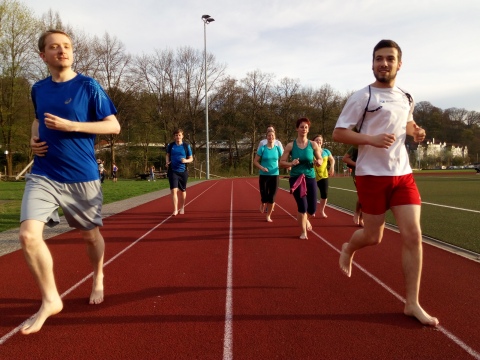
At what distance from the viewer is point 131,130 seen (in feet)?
145

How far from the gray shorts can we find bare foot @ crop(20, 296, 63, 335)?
61 cm

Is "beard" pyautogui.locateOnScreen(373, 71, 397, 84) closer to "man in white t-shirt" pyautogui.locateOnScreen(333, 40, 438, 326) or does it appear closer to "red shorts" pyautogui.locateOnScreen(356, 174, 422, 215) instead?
"man in white t-shirt" pyautogui.locateOnScreen(333, 40, 438, 326)

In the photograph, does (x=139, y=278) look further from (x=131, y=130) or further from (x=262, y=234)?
(x=131, y=130)

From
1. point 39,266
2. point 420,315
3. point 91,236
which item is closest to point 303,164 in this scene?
point 420,315

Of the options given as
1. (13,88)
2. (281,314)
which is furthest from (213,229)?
(13,88)

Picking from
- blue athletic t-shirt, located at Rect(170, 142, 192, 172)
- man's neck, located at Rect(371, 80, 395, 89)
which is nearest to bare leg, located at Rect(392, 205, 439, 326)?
man's neck, located at Rect(371, 80, 395, 89)

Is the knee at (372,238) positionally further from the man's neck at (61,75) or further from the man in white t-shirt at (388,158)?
the man's neck at (61,75)

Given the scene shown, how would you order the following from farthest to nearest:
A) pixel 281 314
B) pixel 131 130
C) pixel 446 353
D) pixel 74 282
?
Answer: pixel 131 130 < pixel 74 282 < pixel 281 314 < pixel 446 353

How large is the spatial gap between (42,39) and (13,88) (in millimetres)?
35360

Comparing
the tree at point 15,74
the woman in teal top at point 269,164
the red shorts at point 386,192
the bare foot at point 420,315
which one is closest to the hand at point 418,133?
the red shorts at point 386,192

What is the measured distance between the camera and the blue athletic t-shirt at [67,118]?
296cm

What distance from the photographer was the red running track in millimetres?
2691

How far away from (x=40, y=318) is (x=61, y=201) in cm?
89

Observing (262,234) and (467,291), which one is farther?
(262,234)
